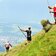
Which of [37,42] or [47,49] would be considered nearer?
[47,49]

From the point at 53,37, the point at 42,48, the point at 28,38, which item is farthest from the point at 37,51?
the point at 28,38

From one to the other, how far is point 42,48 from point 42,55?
1.52 metres

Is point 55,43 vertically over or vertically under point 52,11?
under

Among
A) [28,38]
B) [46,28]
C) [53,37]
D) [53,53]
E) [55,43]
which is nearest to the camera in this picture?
[53,53]

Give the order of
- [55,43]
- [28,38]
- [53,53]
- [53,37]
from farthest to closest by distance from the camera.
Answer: [28,38] → [53,37] → [55,43] → [53,53]

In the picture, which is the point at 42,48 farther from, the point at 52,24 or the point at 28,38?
the point at 28,38

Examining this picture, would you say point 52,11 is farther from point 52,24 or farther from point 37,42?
point 37,42

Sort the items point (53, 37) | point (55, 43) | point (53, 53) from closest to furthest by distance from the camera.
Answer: point (53, 53) → point (55, 43) → point (53, 37)

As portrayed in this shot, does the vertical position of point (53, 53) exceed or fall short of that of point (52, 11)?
it falls short

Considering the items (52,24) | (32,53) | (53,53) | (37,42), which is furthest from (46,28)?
(53,53)

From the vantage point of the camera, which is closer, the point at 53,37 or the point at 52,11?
the point at 53,37

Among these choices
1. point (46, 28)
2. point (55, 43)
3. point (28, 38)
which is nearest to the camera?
point (55, 43)

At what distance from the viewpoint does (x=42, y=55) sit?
1077 inches

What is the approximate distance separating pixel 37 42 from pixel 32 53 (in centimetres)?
239
